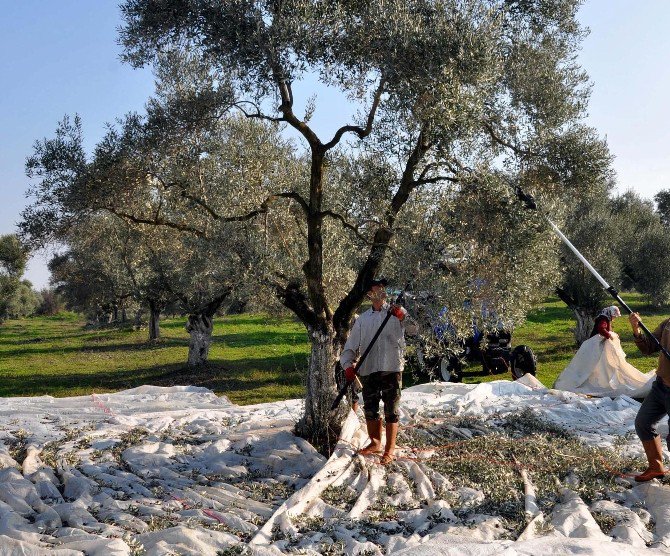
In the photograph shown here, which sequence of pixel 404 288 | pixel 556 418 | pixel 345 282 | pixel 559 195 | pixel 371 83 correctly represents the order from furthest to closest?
pixel 345 282 < pixel 556 418 < pixel 559 195 < pixel 371 83 < pixel 404 288

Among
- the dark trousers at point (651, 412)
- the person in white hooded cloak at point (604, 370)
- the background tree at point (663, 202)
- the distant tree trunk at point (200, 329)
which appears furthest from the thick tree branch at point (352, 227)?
the background tree at point (663, 202)

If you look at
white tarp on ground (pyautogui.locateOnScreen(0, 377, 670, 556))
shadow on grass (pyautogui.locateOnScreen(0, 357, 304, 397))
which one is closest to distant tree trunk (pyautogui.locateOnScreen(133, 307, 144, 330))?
shadow on grass (pyautogui.locateOnScreen(0, 357, 304, 397))

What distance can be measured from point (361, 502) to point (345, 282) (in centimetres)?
667

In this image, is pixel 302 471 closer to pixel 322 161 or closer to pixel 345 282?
pixel 322 161

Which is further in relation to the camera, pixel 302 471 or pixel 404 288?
pixel 302 471

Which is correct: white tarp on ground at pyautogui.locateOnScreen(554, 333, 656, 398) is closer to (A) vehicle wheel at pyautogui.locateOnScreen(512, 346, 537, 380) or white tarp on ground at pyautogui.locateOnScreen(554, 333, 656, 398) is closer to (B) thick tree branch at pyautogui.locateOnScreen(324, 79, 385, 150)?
(A) vehicle wheel at pyautogui.locateOnScreen(512, 346, 537, 380)

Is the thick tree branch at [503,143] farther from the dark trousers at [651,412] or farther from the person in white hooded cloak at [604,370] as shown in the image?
the person in white hooded cloak at [604,370]

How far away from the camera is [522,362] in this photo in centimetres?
1691

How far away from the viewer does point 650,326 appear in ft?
94.1

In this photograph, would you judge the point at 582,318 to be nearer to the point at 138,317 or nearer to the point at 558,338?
the point at 558,338

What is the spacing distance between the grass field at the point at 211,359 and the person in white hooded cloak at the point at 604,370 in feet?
6.59

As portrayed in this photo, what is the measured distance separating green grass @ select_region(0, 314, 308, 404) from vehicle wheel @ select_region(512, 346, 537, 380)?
5354 millimetres

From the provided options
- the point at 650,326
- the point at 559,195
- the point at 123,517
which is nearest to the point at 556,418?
the point at 559,195

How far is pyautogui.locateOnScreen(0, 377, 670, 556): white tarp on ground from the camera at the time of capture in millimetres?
6184
